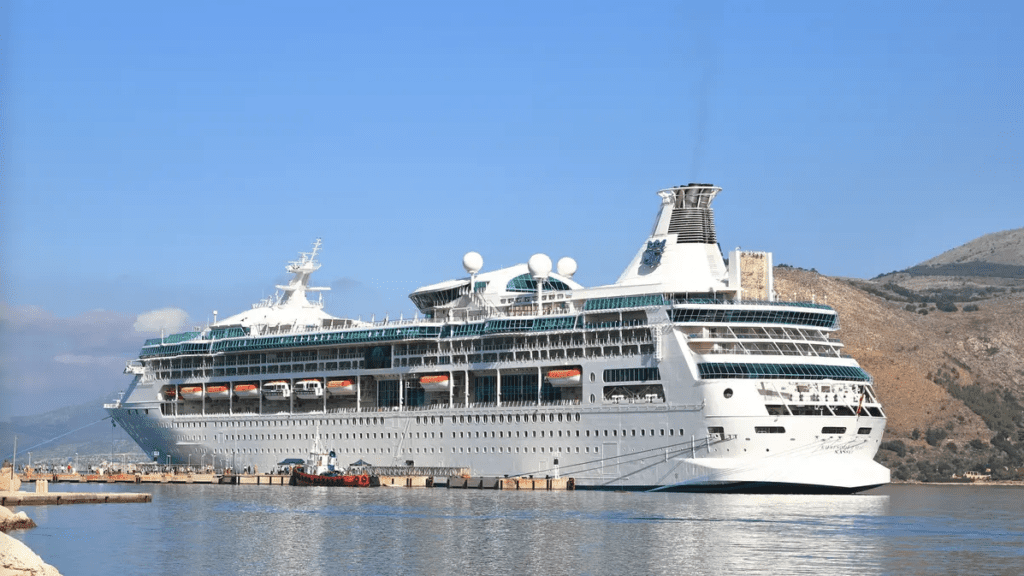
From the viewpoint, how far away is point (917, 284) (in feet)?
625

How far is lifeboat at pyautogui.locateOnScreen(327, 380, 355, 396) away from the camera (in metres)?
87.4

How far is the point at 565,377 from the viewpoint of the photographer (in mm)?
74500

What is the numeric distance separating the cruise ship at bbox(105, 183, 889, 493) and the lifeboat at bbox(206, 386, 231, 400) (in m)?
0.15

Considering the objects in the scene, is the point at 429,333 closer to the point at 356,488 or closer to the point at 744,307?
the point at 356,488

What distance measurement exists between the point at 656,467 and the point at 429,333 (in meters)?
19.4

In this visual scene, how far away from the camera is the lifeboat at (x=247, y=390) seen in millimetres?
92625

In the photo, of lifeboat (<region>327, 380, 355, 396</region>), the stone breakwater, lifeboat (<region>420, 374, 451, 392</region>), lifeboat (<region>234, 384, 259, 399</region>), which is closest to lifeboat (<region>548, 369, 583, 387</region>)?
lifeboat (<region>420, 374, 451, 392</region>)

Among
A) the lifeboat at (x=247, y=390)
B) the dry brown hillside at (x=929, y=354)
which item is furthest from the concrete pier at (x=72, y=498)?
the dry brown hillside at (x=929, y=354)

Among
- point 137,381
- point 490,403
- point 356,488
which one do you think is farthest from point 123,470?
point 490,403

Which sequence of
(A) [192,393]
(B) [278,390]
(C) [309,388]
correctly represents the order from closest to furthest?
1. (C) [309,388]
2. (B) [278,390]
3. (A) [192,393]

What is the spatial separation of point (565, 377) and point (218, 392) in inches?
1198

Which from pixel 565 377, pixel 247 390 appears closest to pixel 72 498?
pixel 247 390

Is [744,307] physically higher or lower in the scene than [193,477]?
higher

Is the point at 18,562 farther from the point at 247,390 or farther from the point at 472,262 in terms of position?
the point at 247,390
